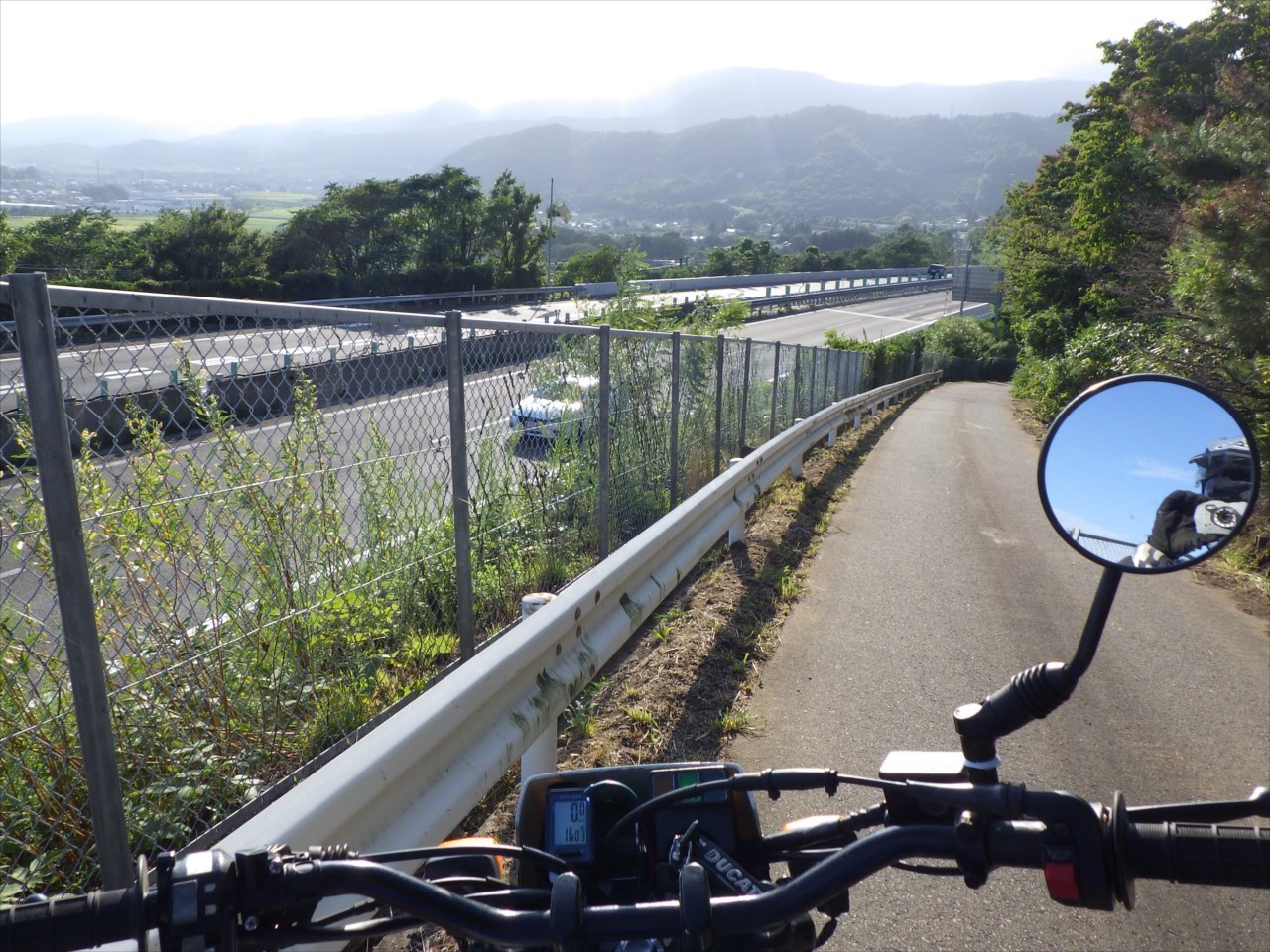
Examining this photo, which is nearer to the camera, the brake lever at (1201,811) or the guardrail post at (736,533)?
the brake lever at (1201,811)

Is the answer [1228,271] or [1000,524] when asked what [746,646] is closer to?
[1000,524]

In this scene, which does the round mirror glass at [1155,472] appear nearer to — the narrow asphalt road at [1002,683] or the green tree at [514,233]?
the narrow asphalt road at [1002,683]

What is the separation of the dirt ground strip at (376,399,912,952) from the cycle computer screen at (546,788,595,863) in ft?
3.21

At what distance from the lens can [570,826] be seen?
1.76 metres

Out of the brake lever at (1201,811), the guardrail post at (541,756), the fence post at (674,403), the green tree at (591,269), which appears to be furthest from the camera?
the green tree at (591,269)

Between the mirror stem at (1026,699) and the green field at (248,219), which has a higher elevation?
the green field at (248,219)

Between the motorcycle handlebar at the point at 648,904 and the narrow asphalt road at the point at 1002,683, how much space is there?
1.99 metres

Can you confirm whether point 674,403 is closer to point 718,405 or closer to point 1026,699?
point 718,405

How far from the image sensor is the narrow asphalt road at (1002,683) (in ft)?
10.6

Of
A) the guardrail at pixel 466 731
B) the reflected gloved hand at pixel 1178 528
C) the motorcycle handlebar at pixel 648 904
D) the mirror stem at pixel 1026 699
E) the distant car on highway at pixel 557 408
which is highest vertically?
the reflected gloved hand at pixel 1178 528

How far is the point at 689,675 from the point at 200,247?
30.1m

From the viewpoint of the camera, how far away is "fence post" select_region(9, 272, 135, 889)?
2.36m

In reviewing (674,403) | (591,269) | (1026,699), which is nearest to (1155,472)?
(1026,699)

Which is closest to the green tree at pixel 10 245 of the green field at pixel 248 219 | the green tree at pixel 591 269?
the green field at pixel 248 219
